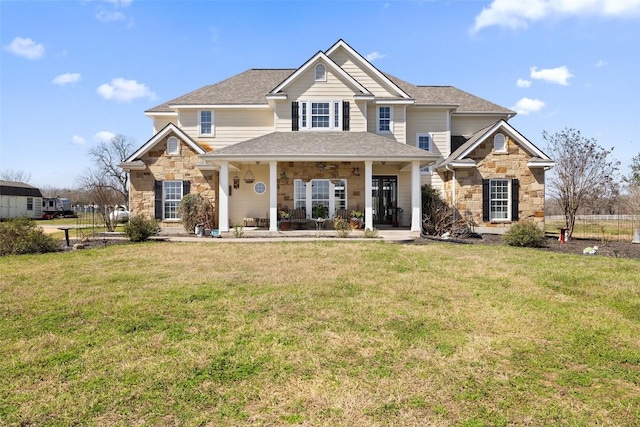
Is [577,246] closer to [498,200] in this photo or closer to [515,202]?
[515,202]

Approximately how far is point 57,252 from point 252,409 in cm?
1195

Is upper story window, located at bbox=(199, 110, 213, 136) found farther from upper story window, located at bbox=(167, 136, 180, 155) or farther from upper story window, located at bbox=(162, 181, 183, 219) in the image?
upper story window, located at bbox=(162, 181, 183, 219)

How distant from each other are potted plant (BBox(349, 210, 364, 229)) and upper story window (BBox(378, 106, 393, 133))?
4.90 m

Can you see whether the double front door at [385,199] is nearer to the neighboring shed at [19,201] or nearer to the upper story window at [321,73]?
the upper story window at [321,73]

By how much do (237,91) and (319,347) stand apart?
18882 mm

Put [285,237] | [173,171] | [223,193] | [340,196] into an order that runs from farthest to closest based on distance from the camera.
Result: 1. [340,196]
2. [173,171]
3. [223,193]
4. [285,237]

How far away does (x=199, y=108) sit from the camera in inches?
771

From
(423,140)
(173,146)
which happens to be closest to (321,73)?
(423,140)

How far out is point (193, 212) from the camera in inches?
669

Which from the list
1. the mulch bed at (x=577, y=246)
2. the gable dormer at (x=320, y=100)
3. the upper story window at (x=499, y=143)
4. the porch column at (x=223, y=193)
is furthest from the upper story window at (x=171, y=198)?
the upper story window at (x=499, y=143)

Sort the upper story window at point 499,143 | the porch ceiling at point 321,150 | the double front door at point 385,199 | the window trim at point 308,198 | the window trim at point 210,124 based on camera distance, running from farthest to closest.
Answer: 1. the window trim at point 210,124
2. the double front door at point 385,199
3. the window trim at point 308,198
4. the upper story window at point 499,143
5. the porch ceiling at point 321,150

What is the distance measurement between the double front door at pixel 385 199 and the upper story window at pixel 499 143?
4.93 metres

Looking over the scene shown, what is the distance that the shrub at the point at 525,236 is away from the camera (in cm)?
1343

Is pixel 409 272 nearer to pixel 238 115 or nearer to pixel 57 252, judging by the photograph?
pixel 57 252
